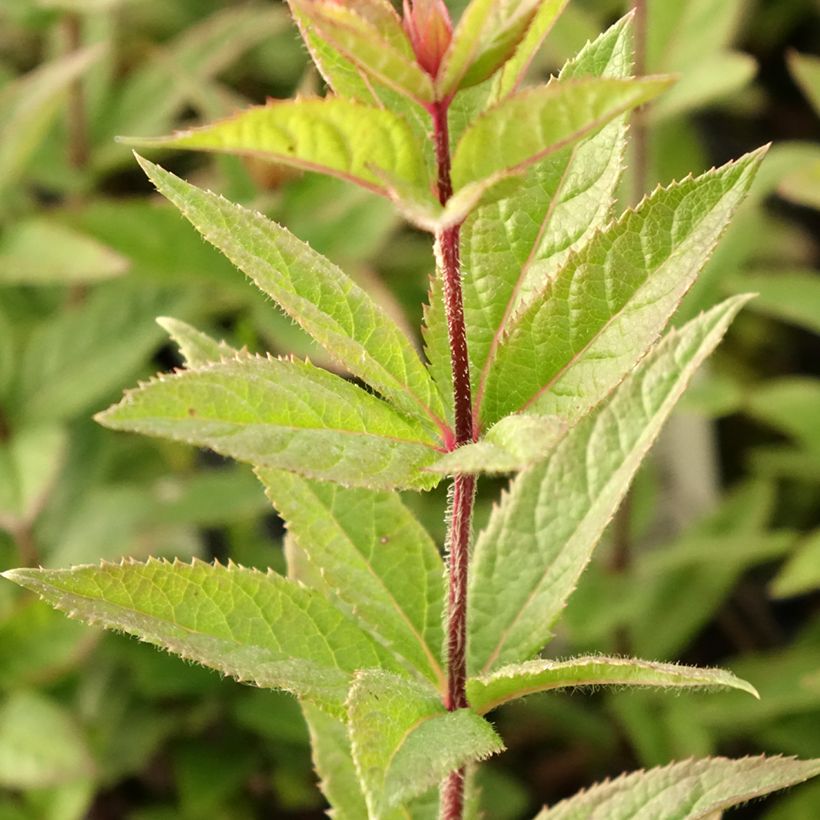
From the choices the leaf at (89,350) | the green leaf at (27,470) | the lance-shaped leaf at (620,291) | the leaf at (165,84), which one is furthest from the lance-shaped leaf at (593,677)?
the leaf at (165,84)

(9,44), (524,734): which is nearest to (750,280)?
(524,734)

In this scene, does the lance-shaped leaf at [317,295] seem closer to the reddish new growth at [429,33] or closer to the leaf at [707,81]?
the reddish new growth at [429,33]

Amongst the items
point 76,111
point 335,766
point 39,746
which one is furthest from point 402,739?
point 76,111

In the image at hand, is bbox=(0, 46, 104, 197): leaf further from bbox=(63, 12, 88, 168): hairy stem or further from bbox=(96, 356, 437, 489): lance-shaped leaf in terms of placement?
bbox=(96, 356, 437, 489): lance-shaped leaf

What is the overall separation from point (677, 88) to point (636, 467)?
98 cm

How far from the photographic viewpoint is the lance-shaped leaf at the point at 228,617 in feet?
1.97

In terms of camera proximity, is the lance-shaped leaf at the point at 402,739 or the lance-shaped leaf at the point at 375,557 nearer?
the lance-shaped leaf at the point at 402,739

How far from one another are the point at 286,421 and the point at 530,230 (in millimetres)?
191

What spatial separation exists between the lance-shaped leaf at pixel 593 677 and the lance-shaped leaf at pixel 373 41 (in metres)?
0.29

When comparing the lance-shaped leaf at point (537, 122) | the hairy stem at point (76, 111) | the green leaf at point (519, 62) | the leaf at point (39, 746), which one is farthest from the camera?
the hairy stem at point (76, 111)

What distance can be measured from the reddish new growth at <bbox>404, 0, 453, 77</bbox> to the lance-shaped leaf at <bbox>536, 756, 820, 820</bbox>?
16.4 inches

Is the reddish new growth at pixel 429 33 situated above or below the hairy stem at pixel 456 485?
above

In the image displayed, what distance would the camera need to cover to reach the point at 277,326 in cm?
155

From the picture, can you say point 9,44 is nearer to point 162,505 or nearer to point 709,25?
point 162,505
